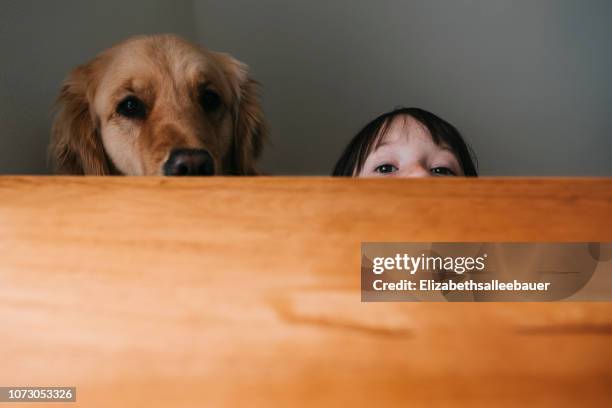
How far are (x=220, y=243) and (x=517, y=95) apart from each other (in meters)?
1.51

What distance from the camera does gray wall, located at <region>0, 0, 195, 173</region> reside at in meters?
1.03

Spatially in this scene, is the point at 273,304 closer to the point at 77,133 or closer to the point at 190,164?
the point at 190,164

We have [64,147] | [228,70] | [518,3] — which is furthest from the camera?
[518,3]

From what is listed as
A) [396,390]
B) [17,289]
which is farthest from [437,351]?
[17,289]

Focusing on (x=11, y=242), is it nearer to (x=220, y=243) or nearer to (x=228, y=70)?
(x=220, y=243)

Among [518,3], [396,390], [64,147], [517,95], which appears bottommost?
[396,390]

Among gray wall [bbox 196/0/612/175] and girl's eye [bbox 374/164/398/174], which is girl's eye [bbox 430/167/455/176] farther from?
gray wall [bbox 196/0/612/175]

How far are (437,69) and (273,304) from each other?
4.66 ft

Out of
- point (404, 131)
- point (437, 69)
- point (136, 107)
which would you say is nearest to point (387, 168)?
point (404, 131)

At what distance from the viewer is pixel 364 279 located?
1.73ft

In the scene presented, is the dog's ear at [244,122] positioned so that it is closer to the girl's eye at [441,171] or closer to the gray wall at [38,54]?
the gray wall at [38,54]

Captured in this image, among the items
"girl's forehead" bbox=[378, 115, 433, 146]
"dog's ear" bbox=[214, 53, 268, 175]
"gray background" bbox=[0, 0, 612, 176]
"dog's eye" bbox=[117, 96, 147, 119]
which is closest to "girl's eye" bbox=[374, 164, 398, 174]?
"girl's forehead" bbox=[378, 115, 433, 146]

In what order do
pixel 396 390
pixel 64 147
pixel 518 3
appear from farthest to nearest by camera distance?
pixel 518 3, pixel 64 147, pixel 396 390

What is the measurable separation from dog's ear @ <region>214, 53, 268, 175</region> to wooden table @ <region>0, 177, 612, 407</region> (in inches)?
29.5
